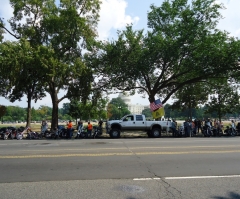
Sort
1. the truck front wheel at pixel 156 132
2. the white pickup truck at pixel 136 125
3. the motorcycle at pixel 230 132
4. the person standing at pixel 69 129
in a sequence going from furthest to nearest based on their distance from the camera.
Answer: the motorcycle at pixel 230 132, the truck front wheel at pixel 156 132, the white pickup truck at pixel 136 125, the person standing at pixel 69 129

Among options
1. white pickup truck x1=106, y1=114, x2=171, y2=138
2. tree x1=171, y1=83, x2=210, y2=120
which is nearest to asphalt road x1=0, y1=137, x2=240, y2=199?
white pickup truck x1=106, y1=114, x2=171, y2=138

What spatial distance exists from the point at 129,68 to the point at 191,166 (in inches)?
725

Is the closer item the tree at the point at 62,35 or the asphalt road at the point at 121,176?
the asphalt road at the point at 121,176

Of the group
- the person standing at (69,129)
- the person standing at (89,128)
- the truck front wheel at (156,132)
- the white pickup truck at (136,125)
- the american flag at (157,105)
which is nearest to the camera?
the person standing at (69,129)

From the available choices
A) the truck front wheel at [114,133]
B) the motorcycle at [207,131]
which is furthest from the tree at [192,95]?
the truck front wheel at [114,133]

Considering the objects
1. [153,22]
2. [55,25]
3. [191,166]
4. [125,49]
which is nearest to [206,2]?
[153,22]

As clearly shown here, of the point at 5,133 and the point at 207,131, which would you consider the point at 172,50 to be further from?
the point at 5,133

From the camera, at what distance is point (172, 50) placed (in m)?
25.0

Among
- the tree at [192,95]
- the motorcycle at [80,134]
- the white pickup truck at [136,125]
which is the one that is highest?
the tree at [192,95]

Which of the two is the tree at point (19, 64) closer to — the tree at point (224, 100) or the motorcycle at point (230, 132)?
the motorcycle at point (230, 132)

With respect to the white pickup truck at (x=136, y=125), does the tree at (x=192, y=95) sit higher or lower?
higher

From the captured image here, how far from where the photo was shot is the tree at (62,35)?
84.1ft

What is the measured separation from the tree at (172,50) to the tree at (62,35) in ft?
6.72

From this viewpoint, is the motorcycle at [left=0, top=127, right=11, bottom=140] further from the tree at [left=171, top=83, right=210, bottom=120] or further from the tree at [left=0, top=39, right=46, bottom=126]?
the tree at [left=171, top=83, right=210, bottom=120]
